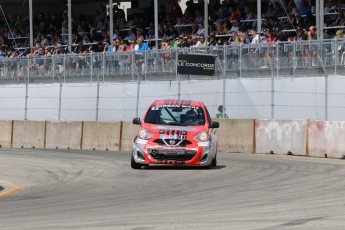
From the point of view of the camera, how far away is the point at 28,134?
1351 inches

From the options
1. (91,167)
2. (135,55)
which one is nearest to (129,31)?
(135,55)

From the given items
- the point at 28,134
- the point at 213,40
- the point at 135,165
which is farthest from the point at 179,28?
the point at 135,165

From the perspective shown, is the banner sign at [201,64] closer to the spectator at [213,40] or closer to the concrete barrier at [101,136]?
the spectator at [213,40]

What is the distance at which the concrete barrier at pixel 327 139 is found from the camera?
2511cm

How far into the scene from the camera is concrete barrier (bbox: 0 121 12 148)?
34.9 m

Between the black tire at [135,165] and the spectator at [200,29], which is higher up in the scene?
the spectator at [200,29]

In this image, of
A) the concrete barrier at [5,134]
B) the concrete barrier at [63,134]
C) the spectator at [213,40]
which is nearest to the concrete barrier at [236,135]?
the spectator at [213,40]

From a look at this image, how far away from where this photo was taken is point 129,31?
131 feet

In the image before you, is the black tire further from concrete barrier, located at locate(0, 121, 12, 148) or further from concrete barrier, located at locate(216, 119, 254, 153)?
concrete barrier, located at locate(0, 121, 12, 148)

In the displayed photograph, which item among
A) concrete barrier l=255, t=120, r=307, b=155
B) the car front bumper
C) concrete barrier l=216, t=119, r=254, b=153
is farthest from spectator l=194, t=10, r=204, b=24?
the car front bumper

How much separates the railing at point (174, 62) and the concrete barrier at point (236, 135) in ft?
6.03

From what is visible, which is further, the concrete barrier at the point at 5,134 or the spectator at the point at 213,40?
the concrete barrier at the point at 5,134

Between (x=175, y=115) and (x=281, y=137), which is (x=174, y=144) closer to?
(x=175, y=115)

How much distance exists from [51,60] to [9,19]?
13.1 m
